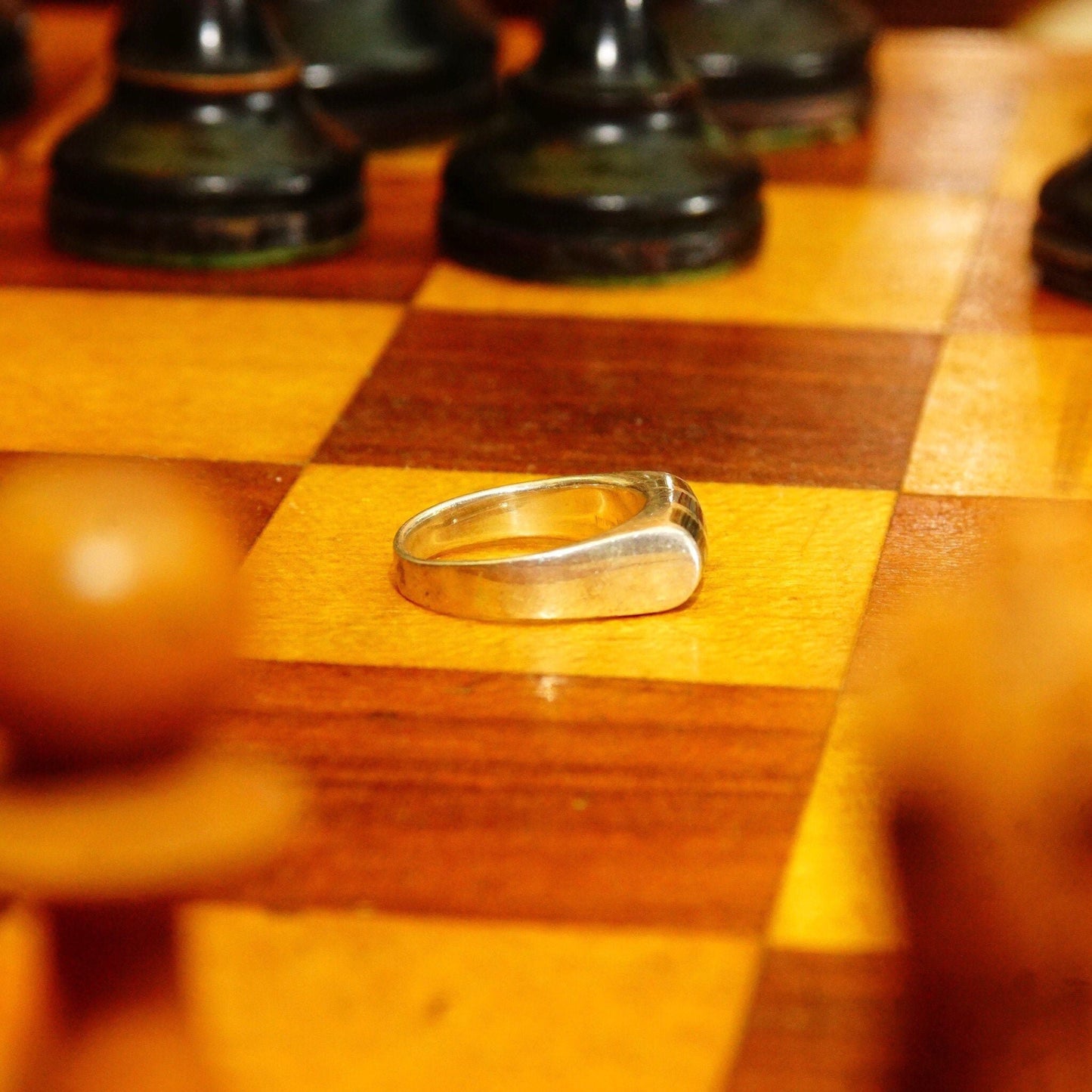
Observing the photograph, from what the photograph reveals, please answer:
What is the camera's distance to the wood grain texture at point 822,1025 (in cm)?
46

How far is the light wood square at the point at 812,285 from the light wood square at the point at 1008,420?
62 millimetres

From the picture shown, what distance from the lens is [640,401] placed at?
0.95 m

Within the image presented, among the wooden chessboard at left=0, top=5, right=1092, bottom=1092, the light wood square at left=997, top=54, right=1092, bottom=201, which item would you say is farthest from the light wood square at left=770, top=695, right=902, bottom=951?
the light wood square at left=997, top=54, right=1092, bottom=201

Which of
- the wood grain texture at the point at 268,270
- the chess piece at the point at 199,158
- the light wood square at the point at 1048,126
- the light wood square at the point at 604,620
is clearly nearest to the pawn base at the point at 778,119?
the light wood square at the point at 1048,126

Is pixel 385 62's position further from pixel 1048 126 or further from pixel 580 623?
pixel 580 623

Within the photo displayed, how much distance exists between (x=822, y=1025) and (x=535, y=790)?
0.14 metres

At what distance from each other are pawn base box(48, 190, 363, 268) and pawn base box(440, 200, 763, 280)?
3.8 inches

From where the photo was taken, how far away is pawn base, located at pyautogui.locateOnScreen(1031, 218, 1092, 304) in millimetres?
1099

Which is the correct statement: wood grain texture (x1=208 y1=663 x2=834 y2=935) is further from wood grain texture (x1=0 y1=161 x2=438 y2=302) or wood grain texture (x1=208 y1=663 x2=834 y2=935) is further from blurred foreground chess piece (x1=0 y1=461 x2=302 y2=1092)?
wood grain texture (x1=0 y1=161 x2=438 y2=302)

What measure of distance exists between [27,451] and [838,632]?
0.39m

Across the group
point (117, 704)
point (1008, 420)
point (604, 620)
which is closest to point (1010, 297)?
point (1008, 420)

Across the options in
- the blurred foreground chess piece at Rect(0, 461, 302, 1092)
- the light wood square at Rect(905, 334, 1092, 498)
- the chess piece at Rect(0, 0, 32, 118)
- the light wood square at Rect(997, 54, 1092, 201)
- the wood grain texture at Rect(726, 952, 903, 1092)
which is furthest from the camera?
the chess piece at Rect(0, 0, 32, 118)

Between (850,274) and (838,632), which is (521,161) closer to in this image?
(850,274)

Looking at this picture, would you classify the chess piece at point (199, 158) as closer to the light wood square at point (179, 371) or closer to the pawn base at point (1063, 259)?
the light wood square at point (179, 371)
